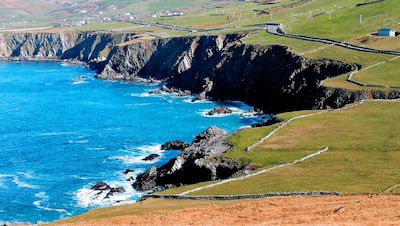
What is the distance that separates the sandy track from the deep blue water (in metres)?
28.0

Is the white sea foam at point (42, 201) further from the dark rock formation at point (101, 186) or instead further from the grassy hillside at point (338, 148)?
the grassy hillside at point (338, 148)

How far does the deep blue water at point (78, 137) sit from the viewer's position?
273 feet

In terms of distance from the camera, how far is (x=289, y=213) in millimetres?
49125

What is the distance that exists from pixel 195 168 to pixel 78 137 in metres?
45.7

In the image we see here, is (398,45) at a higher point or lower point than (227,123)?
higher

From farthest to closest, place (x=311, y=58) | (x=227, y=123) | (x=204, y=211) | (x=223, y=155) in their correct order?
(x=311, y=58)
(x=227, y=123)
(x=223, y=155)
(x=204, y=211)

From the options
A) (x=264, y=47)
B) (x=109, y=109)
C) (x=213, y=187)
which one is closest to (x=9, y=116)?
(x=109, y=109)

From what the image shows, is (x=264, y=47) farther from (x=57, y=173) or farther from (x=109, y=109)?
(x=57, y=173)

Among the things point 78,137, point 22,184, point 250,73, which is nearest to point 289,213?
point 22,184

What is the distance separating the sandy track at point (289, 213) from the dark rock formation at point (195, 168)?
787 inches

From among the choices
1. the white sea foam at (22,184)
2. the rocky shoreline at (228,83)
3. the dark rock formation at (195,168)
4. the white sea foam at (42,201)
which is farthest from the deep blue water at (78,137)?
the rocky shoreline at (228,83)

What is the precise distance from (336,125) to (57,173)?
4341 centimetres

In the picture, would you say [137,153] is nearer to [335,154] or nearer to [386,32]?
[335,154]

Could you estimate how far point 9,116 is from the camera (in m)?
142
